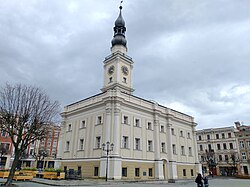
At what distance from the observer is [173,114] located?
1631 inches

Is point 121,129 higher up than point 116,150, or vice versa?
point 121,129

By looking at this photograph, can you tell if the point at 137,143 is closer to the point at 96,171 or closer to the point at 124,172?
the point at 124,172

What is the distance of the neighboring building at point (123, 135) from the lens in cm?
2943

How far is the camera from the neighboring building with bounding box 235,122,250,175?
194ft

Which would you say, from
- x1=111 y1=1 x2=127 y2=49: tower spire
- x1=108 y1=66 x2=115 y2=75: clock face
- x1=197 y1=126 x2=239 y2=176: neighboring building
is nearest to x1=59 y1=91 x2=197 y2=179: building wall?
x1=108 y1=66 x2=115 y2=75: clock face

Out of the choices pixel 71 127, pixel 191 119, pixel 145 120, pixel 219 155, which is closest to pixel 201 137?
pixel 219 155

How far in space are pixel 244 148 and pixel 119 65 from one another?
149 ft

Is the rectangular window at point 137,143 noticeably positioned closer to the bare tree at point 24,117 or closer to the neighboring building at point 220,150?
the bare tree at point 24,117

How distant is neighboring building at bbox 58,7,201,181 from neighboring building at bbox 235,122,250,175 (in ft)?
82.4

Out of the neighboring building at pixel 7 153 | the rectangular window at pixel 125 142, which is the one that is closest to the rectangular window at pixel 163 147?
the rectangular window at pixel 125 142

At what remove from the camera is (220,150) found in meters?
64.1

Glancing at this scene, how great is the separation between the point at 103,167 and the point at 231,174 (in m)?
49.3

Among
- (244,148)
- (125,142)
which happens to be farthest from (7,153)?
(244,148)

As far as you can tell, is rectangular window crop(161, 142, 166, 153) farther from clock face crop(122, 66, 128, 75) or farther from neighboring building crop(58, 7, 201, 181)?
clock face crop(122, 66, 128, 75)
